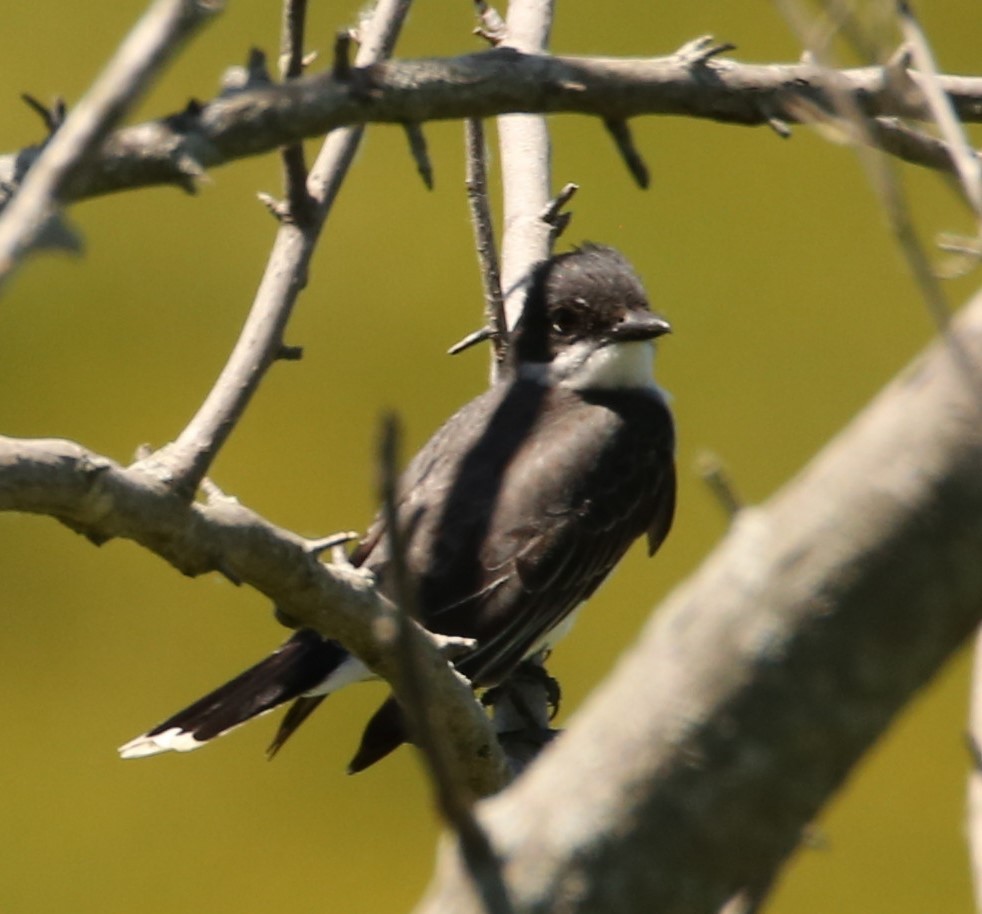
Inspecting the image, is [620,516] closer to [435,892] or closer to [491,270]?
[491,270]

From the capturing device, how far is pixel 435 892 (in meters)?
1.06

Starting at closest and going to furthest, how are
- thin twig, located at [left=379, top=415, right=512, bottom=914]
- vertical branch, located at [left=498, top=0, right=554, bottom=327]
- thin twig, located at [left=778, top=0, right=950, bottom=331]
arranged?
thin twig, located at [left=379, top=415, right=512, bottom=914] < thin twig, located at [left=778, top=0, right=950, bottom=331] < vertical branch, located at [left=498, top=0, right=554, bottom=327]

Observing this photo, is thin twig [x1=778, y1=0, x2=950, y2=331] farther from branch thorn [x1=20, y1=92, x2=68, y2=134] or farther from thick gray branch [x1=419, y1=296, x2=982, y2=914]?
branch thorn [x1=20, y1=92, x2=68, y2=134]

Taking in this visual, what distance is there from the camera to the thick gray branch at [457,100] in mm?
1726

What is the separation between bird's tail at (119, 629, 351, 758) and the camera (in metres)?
3.38

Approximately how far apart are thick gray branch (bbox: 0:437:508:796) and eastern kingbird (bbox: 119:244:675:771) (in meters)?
0.93

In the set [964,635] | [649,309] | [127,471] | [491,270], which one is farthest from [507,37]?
[964,635]

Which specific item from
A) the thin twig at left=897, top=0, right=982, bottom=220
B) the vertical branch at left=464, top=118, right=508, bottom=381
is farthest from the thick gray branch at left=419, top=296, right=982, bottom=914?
the vertical branch at left=464, top=118, right=508, bottom=381

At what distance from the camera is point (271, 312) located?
96.7 inches

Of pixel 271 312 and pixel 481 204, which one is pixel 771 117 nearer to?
pixel 271 312

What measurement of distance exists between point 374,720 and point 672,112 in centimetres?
169

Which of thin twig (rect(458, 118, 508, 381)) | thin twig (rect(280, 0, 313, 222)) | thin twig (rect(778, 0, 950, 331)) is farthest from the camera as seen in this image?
thin twig (rect(458, 118, 508, 381))

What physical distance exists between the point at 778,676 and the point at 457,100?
111 centimetres

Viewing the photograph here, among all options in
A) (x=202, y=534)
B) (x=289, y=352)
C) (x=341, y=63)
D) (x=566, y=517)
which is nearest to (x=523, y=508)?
(x=566, y=517)
